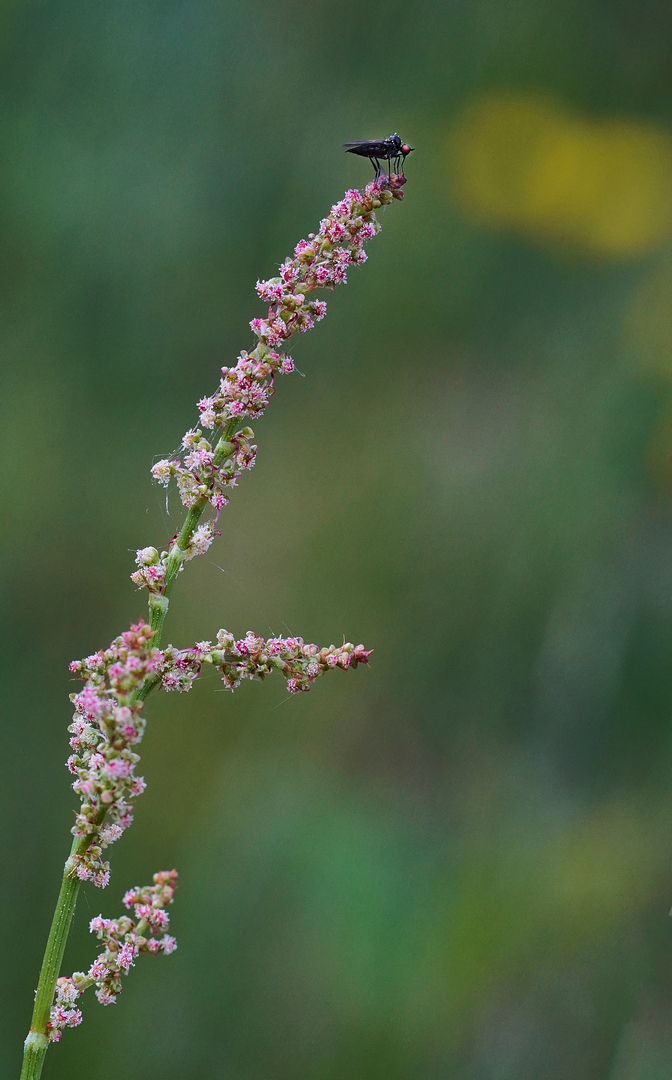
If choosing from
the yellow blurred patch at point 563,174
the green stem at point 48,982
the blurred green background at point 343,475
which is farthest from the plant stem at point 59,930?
the yellow blurred patch at point 563,174

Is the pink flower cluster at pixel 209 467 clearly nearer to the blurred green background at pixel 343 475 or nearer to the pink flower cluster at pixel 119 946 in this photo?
the pink flower cluster at pixel 119 946

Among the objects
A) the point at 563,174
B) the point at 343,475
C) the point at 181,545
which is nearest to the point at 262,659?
the point at 181,545

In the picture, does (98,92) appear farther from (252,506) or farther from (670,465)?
(670,465)

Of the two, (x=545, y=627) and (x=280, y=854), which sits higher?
(x=545, y=627)

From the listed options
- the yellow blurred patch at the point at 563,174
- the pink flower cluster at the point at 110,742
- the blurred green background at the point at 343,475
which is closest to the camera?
the pink flower cluster at the point at 110,742

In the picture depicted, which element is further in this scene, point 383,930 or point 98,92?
point 98,92

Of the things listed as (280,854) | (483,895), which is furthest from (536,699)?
(280,854)

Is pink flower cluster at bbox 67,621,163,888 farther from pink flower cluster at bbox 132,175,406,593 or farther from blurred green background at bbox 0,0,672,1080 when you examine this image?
blurred green background at bbox 0,0,672,1080
